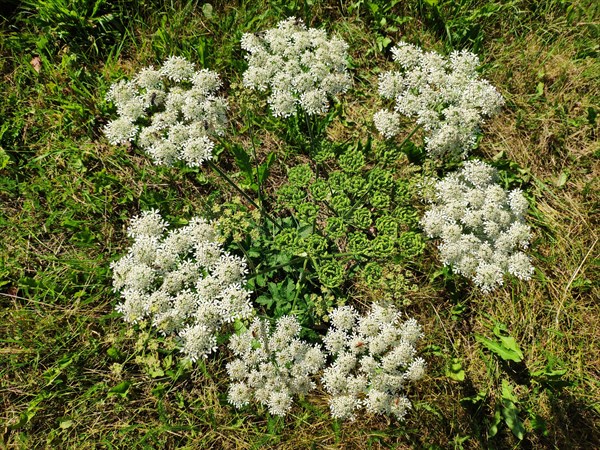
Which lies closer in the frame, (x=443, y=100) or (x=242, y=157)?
(x=443, y=100)

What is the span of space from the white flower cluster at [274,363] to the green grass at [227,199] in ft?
3.16

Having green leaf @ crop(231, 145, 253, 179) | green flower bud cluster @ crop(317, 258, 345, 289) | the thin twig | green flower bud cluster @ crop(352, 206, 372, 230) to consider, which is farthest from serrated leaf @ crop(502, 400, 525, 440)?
green leaf @ crop(231, 145, 253, 179)

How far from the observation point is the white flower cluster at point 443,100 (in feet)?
16.6

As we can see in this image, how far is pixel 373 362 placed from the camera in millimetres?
4754

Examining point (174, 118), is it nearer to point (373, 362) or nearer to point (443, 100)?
point (443, 100)

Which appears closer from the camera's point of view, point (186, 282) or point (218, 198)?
point (186, 282)

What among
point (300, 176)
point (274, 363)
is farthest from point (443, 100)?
point (274, 363)

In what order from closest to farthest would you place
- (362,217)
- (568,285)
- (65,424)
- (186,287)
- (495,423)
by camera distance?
(362,217) → (186,287) → (65,424) → (495,423) → (568,285)

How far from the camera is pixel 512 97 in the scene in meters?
7.36

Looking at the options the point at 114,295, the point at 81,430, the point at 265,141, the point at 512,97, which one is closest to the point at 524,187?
the point at 512,97

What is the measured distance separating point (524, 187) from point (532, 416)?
3.49 meters

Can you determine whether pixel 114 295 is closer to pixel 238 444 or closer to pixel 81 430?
→ pixel 81 430

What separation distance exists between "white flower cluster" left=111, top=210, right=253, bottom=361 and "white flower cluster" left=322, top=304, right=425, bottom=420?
1.16m

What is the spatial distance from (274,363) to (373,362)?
42.7 inches
